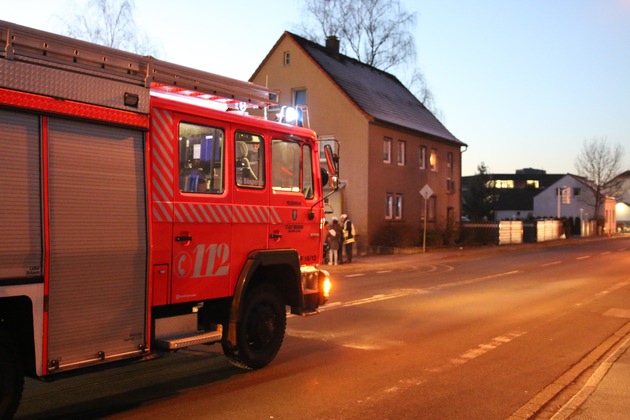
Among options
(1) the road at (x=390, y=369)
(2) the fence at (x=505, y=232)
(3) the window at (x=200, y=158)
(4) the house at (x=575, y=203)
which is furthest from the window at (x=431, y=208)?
(4) the house at (x=575, y=203)

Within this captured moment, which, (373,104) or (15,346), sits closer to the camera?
(15,346)

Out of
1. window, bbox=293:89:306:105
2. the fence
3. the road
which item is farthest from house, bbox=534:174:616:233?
the road

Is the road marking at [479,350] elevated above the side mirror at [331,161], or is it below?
below

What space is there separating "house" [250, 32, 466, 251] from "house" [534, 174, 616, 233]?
3976 centimetres

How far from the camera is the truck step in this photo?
6.07 m

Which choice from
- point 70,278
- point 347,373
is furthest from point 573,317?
point 70,278

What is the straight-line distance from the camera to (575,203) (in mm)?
85375

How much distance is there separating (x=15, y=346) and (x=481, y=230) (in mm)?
36129

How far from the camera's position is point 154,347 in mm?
6035

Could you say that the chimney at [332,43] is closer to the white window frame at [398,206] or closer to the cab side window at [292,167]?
the white window frame at [398,206]

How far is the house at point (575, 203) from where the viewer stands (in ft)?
254

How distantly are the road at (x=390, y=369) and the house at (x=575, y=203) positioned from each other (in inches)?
2512

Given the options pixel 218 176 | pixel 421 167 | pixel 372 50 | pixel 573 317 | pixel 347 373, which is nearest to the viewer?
pixel 218 176

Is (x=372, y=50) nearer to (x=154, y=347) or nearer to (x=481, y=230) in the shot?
(x=481, y=230)
